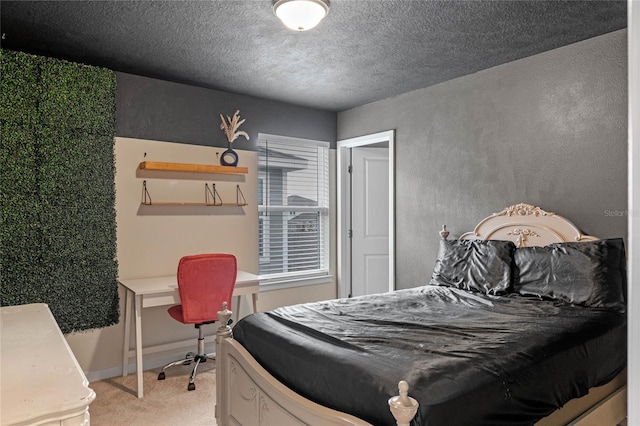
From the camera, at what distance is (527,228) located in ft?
10.7

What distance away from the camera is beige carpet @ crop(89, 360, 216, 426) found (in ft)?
9.13

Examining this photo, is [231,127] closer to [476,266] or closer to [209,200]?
[209,200]

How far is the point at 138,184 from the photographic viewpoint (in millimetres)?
3707

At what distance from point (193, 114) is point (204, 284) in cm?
173

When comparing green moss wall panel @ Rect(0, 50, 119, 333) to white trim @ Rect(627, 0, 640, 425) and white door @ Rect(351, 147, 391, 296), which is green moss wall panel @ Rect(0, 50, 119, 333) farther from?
Result: white trim @ Rect(627, 0, 640, 425)

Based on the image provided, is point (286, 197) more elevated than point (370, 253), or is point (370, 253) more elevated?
point (286, 197)

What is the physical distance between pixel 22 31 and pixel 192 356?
9.34 feet

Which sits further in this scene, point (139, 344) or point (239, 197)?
point (239, 197)

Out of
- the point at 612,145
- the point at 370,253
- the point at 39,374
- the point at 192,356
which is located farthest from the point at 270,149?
the point at 39,374

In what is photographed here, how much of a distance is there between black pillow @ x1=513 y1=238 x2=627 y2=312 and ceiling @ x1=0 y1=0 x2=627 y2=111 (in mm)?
1471

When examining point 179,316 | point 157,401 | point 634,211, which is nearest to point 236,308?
point 179,316

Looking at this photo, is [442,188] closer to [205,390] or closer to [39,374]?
[205,390]

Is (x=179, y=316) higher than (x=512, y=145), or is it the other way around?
(x=512, y=145)

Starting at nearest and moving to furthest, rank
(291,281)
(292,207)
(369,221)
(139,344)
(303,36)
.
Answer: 1. (303,36)
2. (139,344)
3. (291,281)
4. (292,207)
5. (369,221)
